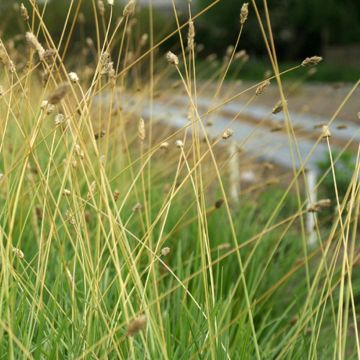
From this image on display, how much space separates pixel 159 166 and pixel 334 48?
82.5 ft

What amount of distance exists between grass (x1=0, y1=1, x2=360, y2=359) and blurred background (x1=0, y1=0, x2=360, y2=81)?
19.5 m

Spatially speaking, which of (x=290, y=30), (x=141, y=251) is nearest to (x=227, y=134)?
Result: (x=141, y=251)

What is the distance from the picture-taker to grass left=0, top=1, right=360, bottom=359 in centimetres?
213

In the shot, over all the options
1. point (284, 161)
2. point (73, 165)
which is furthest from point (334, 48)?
point (73, 165)

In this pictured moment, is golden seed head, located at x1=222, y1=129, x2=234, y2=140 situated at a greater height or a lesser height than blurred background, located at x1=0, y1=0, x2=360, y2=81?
greater

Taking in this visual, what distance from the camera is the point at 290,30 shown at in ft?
101

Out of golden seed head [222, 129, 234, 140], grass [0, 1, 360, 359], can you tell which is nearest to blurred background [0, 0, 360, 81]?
grass [0, 1, 360, 359]

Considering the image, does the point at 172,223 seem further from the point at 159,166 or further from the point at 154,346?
the point at 154,346

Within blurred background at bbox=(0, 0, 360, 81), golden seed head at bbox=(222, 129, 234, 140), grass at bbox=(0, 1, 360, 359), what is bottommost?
blurred background at bbox=(0, 0, 360, 81)

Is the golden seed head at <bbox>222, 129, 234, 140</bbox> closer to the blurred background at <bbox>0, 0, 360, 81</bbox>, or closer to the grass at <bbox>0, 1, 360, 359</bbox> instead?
the grass at <bbox>0, 1, 360, 359</bbox>

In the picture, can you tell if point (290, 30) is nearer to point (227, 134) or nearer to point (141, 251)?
point (227, 134)

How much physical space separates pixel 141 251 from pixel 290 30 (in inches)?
1158

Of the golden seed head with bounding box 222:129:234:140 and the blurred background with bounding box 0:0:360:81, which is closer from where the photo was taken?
the golden seed head with bounding box 222:129:234:140

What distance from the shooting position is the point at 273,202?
4.94 meters
